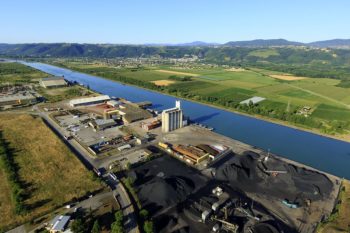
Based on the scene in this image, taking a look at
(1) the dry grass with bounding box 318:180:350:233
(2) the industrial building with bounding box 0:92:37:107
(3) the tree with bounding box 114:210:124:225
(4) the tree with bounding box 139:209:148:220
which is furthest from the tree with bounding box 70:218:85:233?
(2) the industrial building with bounding box 0:92:37:107

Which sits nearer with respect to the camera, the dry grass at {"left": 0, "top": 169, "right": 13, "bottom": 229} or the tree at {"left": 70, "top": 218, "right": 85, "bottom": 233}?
the tree at {"left": 70, "top": 218, "right": 85, "bottom": 233}

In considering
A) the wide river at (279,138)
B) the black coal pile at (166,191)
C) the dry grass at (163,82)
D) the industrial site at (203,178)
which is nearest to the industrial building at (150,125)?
the industrial site at (203,178)

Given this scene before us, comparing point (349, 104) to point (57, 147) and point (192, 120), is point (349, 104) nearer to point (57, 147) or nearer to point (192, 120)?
point (192, 120)

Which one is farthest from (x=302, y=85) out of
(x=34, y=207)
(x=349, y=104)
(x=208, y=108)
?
(x=34, y=207)

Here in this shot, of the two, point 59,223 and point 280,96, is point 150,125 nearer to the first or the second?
point 59,223

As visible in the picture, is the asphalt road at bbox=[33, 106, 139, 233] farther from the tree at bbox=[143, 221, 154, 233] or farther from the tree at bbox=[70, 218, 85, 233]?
the tree at bbox=[70, 218, 85, 233]

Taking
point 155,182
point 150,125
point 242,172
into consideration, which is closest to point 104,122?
point 150,125

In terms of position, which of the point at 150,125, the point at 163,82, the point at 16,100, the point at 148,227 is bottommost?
the point at 163,82
